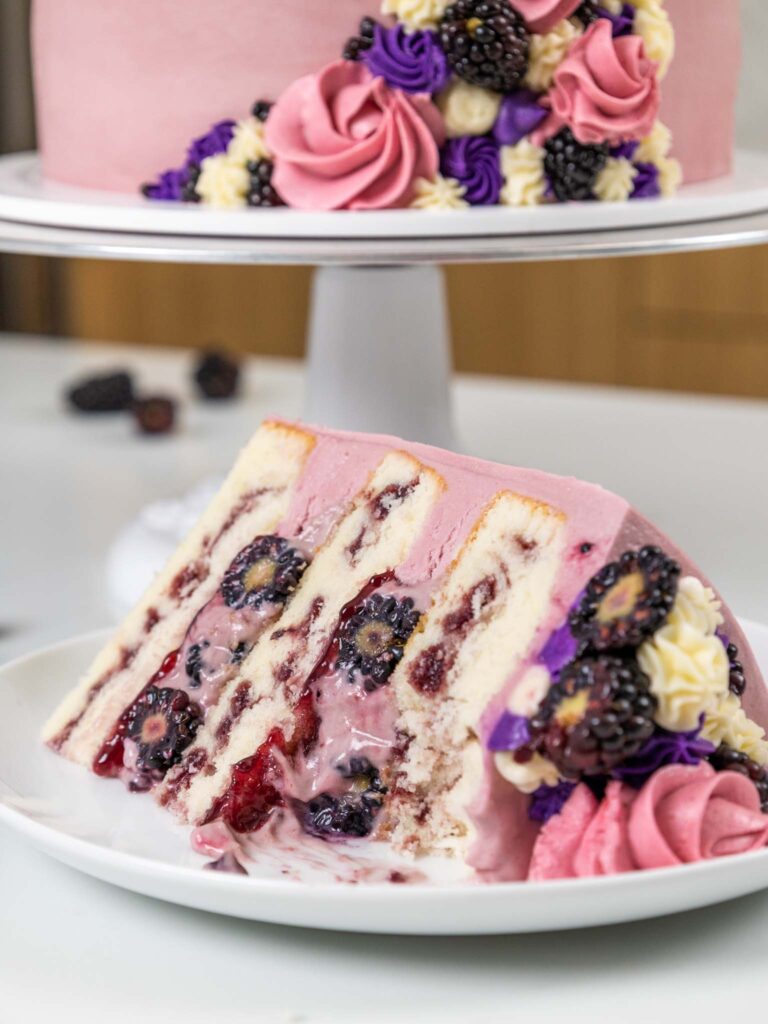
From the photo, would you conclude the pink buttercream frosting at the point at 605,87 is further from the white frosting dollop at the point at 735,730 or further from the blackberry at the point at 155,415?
the blackberry at the point at 155,415

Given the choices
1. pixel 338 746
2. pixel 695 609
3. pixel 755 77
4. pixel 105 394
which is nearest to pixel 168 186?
pixel 338 746

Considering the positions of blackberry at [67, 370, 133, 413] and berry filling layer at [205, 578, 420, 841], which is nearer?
berry filling layer at [205, 578, 420, 841]

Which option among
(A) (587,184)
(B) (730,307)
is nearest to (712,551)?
(A) (587,184)

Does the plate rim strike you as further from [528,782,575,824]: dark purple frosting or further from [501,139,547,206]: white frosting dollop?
[501,139,547,206]: white frosting dollop

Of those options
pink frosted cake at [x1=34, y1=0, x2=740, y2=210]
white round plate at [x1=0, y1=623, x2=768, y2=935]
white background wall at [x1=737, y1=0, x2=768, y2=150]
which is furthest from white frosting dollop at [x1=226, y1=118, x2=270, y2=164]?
white background wall at [x1=737, y1=0, x2=768, y2=150]

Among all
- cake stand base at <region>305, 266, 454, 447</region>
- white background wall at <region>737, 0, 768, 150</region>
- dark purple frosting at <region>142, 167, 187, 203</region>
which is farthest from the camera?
white background wall at <region>737, 0, 768, 150</region>
